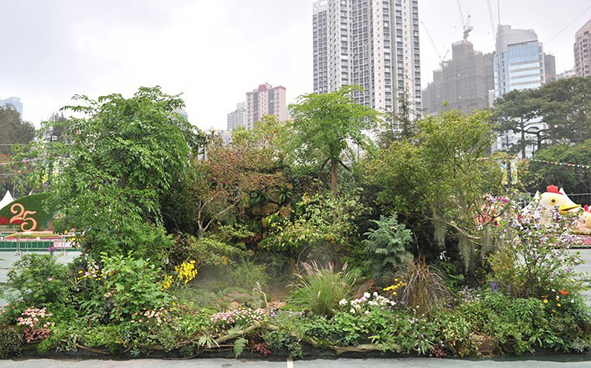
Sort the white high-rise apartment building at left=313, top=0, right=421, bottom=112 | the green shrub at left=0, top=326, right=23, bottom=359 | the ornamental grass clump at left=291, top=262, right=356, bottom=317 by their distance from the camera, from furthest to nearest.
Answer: the white high-rise apartment building at left=313, top=0, right=421, bottom=112 < the ornamental grass clump at left=291, top=262, right=356, bottom=317 < the green shrub at left=0, top=326, right=23, bottom=359

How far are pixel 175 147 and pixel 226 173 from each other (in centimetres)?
128

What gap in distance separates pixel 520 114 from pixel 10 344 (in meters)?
44.9

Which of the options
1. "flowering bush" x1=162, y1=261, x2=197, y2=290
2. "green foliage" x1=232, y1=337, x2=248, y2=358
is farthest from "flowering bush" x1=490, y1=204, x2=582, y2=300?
"flowering bush" x1=162, y1=261, x2=197, y2=290

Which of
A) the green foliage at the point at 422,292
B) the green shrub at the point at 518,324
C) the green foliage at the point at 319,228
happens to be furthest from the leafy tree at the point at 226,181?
the green shrub at the point at 518,324

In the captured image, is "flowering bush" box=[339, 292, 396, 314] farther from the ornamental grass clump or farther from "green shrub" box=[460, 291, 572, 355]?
"green shrub" box=[460, 291, 572, 355]

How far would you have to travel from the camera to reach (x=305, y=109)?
739 centimetres

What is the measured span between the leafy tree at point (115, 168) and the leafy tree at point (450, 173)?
4015 millimetres

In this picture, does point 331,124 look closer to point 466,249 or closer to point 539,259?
point 466,249

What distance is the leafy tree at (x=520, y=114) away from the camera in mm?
38344

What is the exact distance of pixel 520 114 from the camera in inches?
1544

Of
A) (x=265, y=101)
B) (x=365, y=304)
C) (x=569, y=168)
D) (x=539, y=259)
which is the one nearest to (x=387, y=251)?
(x=365, y=304)

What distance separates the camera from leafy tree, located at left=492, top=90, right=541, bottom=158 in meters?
38.3

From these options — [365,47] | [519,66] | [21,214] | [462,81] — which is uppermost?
[519,66]

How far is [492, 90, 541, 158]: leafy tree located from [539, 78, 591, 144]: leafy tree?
0.96 meters
